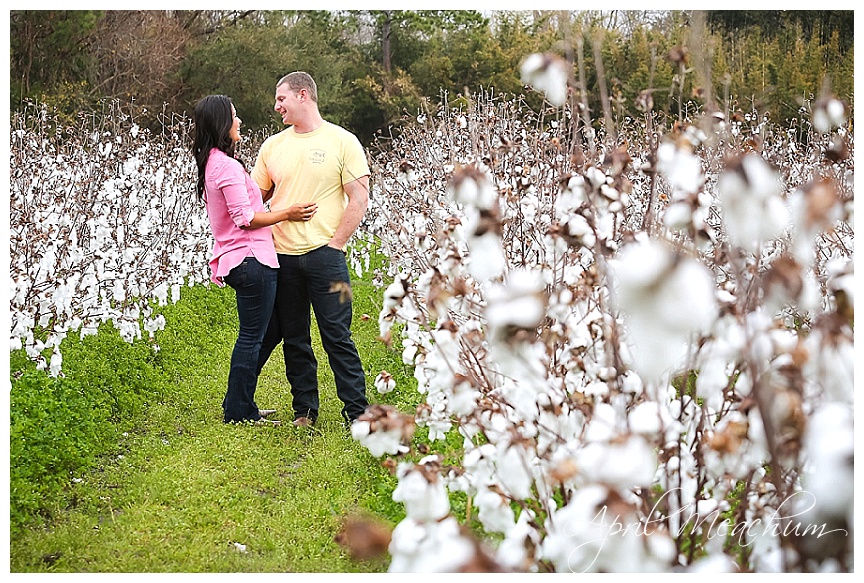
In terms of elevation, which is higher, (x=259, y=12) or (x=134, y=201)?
(x=259, y=12)

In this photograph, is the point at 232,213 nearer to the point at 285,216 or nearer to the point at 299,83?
the point at 285,216

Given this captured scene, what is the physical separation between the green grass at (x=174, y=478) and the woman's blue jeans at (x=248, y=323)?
0.53ft

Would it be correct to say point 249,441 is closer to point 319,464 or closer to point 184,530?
point 319,464

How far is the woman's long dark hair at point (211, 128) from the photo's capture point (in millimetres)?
4445

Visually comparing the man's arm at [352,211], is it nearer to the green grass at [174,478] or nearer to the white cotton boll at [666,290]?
the green grass at [174,478]

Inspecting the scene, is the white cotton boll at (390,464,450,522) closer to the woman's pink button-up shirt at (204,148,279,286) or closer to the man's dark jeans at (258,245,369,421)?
the man's dark jeans at (258,245,369,421)

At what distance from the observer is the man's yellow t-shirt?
4430 mm

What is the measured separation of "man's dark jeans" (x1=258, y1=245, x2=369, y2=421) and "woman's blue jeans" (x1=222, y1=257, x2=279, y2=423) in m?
0.15

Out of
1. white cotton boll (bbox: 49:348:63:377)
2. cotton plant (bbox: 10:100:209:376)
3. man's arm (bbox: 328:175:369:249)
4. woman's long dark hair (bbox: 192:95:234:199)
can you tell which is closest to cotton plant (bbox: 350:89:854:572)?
man's arm (bbox: 328:175:369:249)

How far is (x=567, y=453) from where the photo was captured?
208cm

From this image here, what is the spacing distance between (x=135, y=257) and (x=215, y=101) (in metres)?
2.24

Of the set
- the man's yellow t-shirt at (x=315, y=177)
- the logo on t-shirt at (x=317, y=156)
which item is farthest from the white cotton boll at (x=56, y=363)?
the logo on t-shirt at (x=317, y=156)
